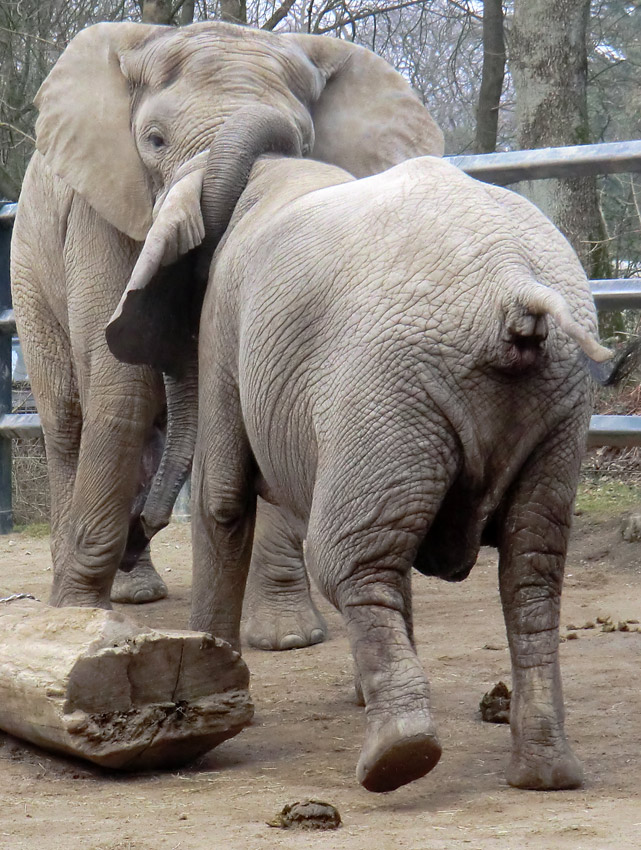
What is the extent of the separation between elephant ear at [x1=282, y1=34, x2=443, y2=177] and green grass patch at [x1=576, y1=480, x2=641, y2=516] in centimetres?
311

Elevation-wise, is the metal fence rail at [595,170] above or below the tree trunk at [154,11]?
below

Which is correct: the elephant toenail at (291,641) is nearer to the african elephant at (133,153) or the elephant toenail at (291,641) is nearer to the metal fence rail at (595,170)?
the african elephant at (133,153)

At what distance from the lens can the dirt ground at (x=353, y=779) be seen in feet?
8.86

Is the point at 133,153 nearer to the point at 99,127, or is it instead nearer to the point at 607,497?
the point at 99,127

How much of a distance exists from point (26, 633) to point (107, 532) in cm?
136

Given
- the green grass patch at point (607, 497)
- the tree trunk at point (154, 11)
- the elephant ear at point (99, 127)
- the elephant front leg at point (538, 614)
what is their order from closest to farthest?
the elephant front leg at point (538, 614)
the elephant ear at point (99, 127)
the green grass patch at point (607, 497)
the tree trunk at point (154, 11)

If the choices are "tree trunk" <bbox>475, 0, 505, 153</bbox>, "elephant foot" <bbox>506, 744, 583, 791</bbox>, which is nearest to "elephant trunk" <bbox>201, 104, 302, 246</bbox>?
"elephant foot" <bbox>506, 744, 583, 791</bbox>

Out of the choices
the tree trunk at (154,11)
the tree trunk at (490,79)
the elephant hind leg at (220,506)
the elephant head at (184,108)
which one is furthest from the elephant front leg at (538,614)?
Result: the tree trunk at (490,79)

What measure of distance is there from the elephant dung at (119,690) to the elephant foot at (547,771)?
827mm

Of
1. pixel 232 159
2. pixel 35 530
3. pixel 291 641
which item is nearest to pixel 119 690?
pixel 232 159

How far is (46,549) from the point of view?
812 cm

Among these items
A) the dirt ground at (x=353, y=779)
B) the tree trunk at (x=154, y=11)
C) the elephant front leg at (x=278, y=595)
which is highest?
the tree trunk at (x=154, y=11)

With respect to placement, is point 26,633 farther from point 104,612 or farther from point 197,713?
point 197,713

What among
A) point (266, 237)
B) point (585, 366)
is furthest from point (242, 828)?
point (266, 237)
